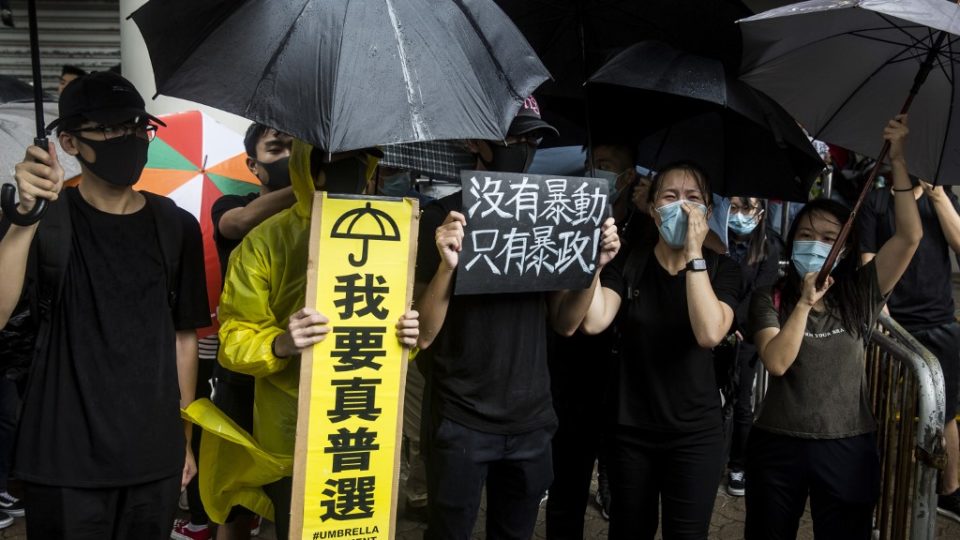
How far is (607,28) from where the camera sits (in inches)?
161

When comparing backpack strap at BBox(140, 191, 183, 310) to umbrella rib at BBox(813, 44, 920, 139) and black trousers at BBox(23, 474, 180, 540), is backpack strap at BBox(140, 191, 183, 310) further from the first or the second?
umbrella rib at BBox(813, 44, 920, 139)

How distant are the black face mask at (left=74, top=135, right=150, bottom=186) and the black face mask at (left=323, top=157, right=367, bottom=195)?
632 millimetres

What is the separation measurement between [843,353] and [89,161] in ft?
9.73

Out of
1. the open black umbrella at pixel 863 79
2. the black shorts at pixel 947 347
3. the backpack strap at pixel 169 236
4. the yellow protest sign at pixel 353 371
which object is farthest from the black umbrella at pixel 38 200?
the black shorts at pixel 947 347

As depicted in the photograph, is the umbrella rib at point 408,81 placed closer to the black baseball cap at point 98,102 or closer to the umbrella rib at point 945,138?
the black baseball cap at point 98,102

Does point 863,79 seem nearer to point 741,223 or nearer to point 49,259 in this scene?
point 741,223

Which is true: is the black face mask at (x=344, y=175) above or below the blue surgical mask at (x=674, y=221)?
above

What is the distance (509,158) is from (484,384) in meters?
0.85

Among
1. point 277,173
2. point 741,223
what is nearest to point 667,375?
point 277,173

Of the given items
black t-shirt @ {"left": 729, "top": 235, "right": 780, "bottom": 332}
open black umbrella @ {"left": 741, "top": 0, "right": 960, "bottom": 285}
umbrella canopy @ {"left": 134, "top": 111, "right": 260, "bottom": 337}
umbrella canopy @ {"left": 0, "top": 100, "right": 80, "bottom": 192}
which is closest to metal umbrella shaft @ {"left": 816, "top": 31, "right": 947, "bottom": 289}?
open black umbrella @ {"left": 741, "top": 0, "right": 960, "bottom": 285}

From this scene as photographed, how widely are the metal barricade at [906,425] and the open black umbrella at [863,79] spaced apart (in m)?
0.80

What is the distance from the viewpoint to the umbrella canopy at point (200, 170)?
411cm

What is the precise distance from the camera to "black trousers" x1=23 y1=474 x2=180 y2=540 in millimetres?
2771

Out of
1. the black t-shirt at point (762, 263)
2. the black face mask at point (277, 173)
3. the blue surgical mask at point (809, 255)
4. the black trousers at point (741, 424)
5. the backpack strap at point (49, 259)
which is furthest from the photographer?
the black trousers at point (741, 424)
